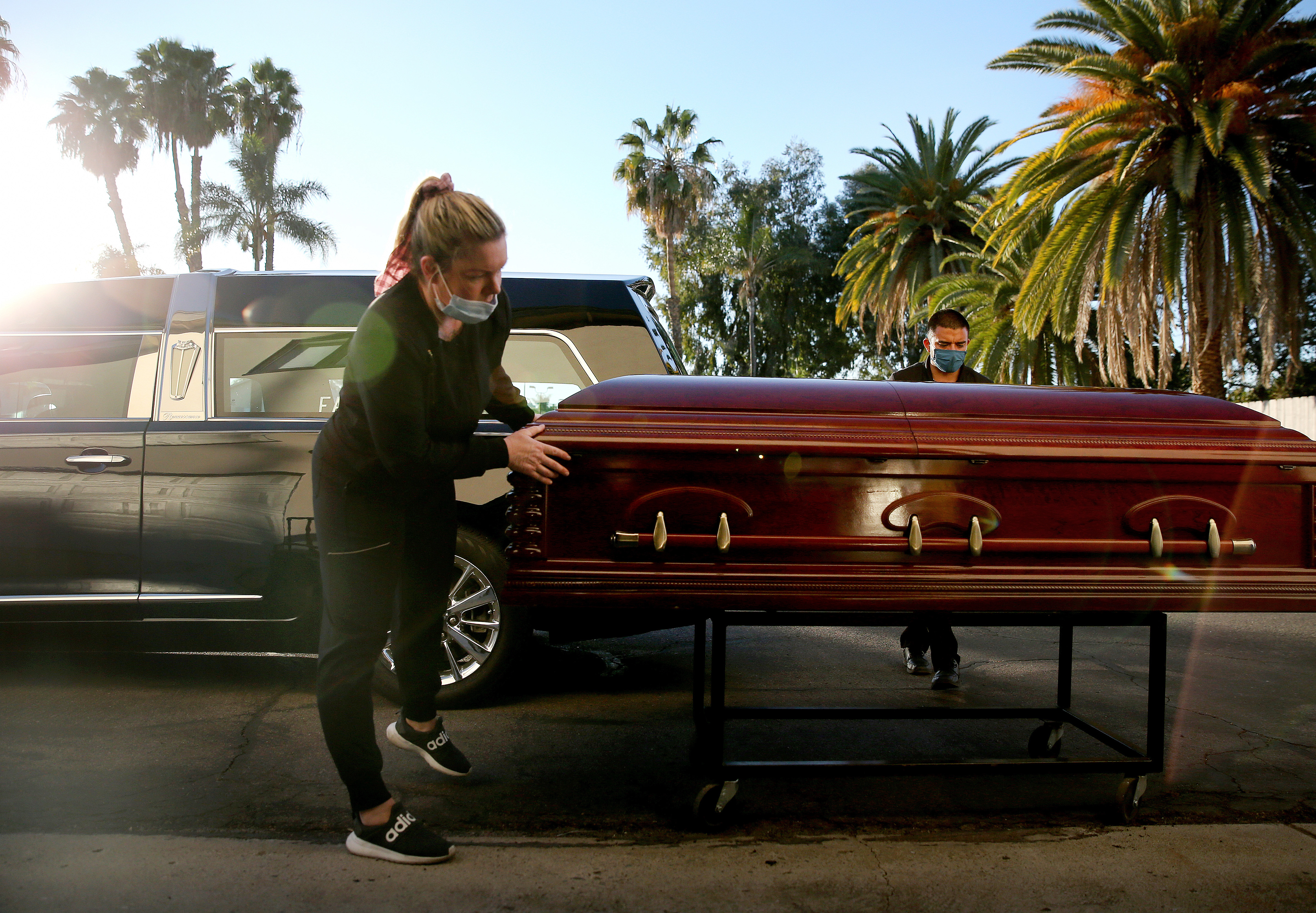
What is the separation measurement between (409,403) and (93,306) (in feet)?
8.84

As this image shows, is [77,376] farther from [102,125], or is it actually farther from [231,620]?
[102,125]

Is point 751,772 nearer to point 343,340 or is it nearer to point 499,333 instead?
point 499,333

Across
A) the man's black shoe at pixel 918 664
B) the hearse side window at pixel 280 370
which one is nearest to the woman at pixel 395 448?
the hearse side window at pixel 280 370

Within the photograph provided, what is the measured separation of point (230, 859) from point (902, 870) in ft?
5.84

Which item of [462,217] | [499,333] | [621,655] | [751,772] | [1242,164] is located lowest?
[621,655]

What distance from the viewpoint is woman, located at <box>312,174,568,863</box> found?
2275 millimetres

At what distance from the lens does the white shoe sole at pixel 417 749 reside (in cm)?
288

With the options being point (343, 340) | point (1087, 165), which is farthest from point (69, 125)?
point (343, 340)

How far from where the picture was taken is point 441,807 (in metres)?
2.82

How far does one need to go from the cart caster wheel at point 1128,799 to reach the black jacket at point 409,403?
2074 mm

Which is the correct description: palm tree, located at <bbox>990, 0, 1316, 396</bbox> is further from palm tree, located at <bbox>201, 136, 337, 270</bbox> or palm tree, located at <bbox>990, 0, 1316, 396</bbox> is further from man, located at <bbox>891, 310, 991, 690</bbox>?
palm tree, located at <bbox>201, 136, 337, 270</bbox>

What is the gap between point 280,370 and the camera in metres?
3.98

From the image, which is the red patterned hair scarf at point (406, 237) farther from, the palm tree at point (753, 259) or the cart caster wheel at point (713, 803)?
the palm tree at point (753, 259)

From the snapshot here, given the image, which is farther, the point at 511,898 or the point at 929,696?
the point at 929,696
